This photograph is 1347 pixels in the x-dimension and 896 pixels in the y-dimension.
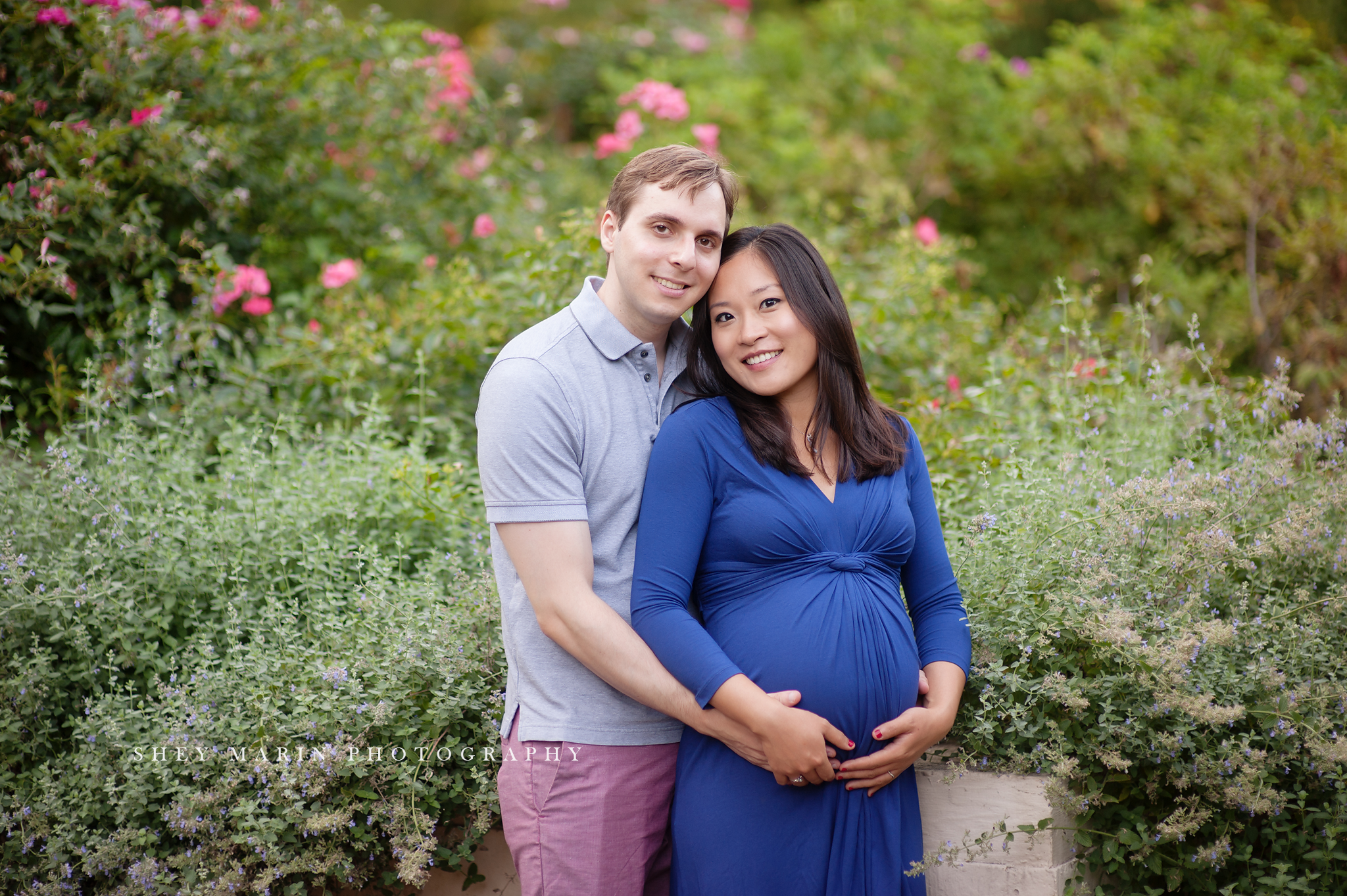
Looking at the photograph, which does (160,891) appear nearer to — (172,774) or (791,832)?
(172,774)

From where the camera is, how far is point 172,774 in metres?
2.25

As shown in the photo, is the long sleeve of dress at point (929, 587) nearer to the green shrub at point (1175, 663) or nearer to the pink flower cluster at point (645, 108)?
the green shrub at point (1175, 663)

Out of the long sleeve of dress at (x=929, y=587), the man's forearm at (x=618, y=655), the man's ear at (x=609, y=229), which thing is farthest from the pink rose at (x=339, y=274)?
the long sleeve of dress at (x=929, y=587)

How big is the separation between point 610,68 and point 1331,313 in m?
4.94

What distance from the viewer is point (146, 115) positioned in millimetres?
3787

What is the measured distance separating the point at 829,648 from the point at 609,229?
3.36 feet

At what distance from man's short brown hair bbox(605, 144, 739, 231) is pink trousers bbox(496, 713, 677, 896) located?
1121 mm

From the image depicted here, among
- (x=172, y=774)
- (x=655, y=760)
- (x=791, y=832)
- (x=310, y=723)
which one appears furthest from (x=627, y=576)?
(x=172, y=774)

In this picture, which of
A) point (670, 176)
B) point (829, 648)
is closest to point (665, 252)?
point (670, 176)

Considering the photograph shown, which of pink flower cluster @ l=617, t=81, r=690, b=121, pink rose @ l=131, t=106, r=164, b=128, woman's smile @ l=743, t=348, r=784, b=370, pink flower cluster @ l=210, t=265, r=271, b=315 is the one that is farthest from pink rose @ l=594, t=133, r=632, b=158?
woman's smile @ l=743, t=348, r=784, b=370

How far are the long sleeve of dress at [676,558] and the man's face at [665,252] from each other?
0.27 meters

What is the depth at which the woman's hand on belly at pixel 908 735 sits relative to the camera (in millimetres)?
1834

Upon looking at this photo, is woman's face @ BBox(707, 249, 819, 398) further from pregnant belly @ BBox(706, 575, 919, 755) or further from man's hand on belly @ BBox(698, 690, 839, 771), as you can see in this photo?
man's hand on belly @ BBox(698, 690, 839, 771)

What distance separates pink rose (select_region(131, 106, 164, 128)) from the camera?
3.78 metres
